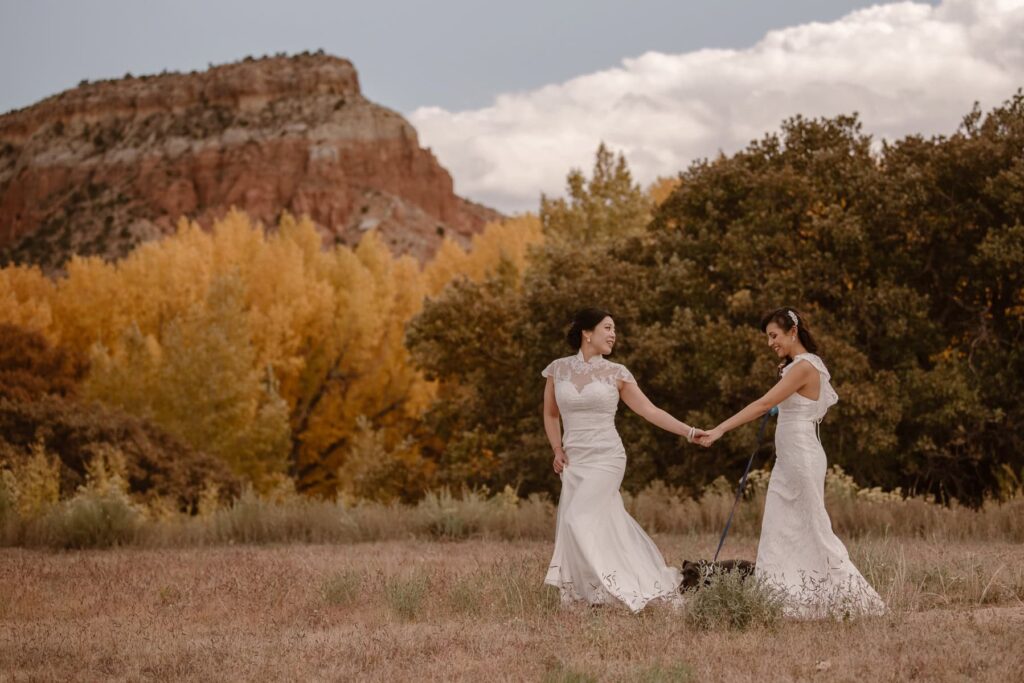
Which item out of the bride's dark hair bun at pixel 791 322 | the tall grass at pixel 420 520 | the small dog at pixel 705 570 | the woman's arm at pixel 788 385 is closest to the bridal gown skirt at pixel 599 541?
the small dog at pixel 705 570

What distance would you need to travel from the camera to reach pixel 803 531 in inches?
321

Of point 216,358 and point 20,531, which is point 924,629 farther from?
point 216,358

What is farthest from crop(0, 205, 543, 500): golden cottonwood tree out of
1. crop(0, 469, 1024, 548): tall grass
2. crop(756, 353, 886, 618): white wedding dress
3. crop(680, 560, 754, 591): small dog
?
crop(756, 353, 886, 618): white wedding dress

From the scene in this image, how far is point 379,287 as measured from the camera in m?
50.2

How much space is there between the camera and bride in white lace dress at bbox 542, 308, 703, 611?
27.4ft

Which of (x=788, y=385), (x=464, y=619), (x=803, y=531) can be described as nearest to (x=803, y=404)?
(x=788, y=385)

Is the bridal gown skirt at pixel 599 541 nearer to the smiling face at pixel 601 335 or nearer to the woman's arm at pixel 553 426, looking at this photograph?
the woman's arm at pixel 553 426

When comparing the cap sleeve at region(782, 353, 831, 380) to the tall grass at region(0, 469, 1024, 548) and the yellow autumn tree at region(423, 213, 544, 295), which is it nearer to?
the tall grass at region(0, 469, 1024, 548)

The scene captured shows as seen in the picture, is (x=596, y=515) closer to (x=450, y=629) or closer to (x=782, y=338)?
(x=450, y=629)

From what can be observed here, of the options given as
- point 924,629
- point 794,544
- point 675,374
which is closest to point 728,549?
point 794,544

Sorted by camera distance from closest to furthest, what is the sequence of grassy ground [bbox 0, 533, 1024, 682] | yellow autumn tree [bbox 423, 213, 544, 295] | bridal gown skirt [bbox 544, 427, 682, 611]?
grassy ground [bbox 0, 533, 1024, 682] → bridal gown skirt [bbox 544, 427, 682, 611] → yellow autumn tree [bbox 423, 213, 544, 295]

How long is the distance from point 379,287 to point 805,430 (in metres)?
42.8

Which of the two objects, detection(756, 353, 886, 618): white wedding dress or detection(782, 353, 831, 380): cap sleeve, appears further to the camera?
detection(782, 353, 831, 380): cap sleeve

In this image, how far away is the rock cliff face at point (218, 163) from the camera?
125250 mm
